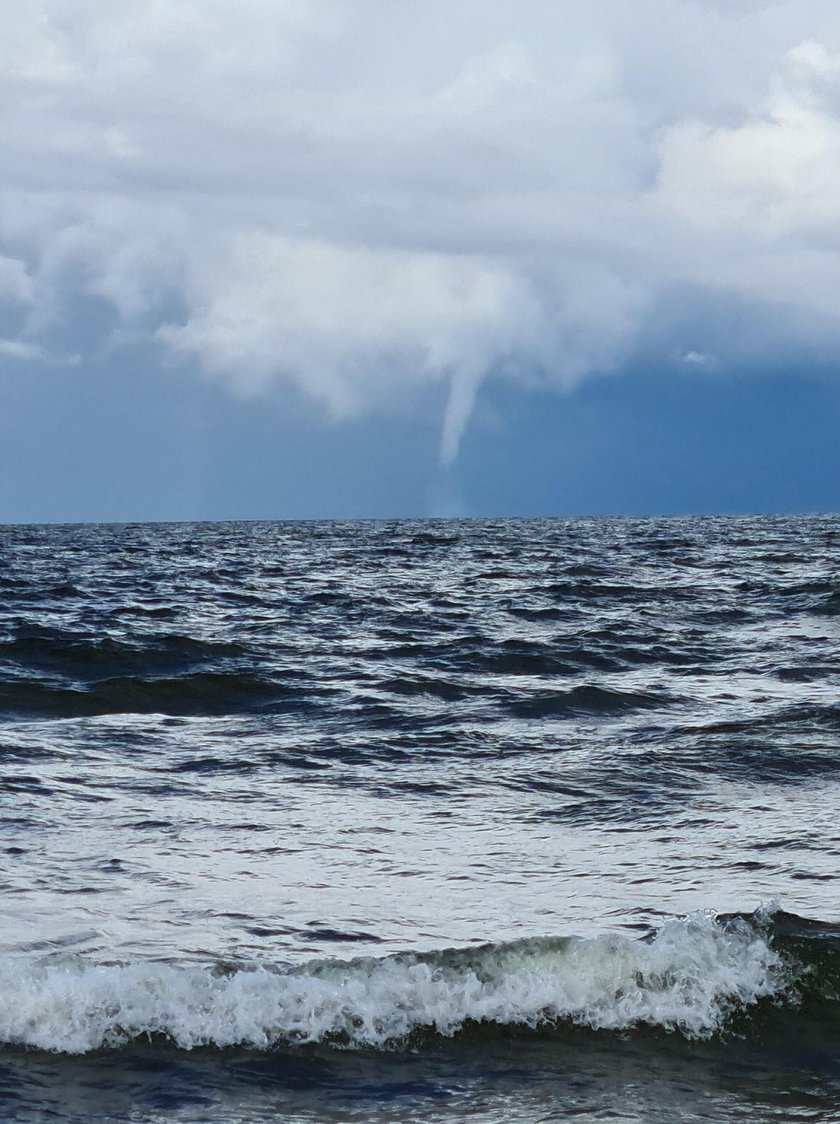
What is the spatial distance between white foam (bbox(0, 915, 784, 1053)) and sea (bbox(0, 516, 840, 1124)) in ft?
0.04

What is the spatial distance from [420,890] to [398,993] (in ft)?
4.56

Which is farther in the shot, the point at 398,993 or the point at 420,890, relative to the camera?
the point at 420,890

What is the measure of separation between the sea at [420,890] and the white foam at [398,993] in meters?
0.01

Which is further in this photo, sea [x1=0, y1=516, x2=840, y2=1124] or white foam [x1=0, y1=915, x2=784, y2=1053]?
white foam [x1=0, y1=915, x2=784, y2=1053]

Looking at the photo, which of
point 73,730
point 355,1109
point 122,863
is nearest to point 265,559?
point 73,730

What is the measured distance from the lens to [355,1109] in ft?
14.7

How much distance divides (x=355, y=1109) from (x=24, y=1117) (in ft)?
4.01

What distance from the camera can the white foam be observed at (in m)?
5.10

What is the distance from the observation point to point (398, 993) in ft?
17.7

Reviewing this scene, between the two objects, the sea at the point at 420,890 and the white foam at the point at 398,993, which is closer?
the sea at the point at 420,890

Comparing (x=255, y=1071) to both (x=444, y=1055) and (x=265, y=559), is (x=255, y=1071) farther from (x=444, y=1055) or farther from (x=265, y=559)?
(x=265, y=559)

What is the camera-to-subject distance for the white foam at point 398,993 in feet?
16.7

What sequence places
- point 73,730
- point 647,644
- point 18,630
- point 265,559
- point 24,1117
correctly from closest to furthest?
point 24,1117, point 73,730, point 647,644, point 18,630, point 265,559

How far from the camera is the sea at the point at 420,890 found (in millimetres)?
4816
